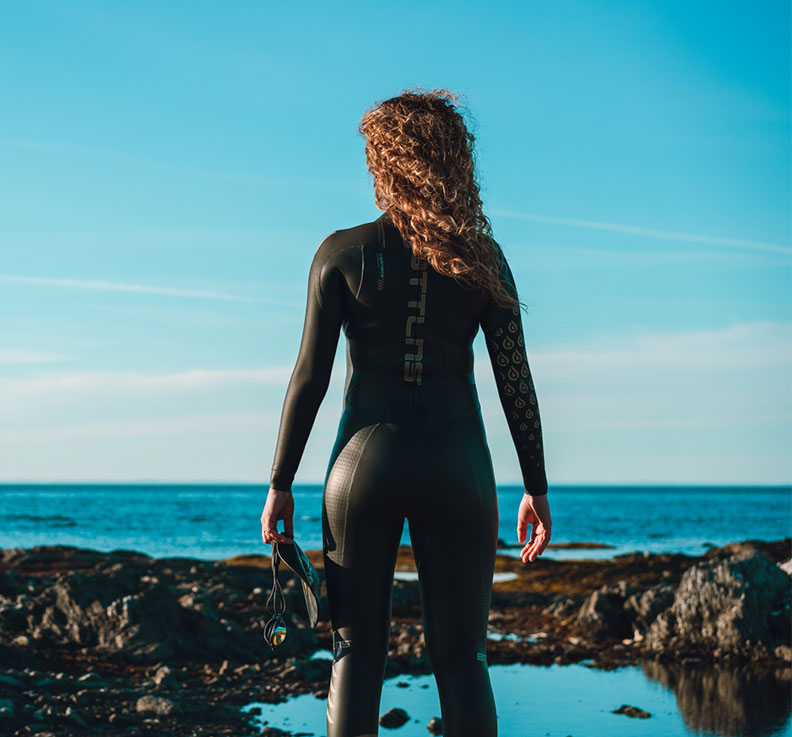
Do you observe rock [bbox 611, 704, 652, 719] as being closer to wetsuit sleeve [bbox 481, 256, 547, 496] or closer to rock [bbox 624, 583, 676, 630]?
rock [bbox 624, 583, 676, 630]

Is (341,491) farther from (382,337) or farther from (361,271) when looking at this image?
(361,271)

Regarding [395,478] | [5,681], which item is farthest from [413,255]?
[5,681]

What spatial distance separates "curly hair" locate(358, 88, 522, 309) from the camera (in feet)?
12.0

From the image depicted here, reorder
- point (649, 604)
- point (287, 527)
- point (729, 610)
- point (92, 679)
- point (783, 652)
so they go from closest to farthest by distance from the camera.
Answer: point (287, 527) → point (92, 679) → point (783, 652) → point (729, 610) → point (649, 604)

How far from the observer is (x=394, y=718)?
20.5 feet

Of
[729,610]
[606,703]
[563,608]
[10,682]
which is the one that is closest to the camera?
[10,682]

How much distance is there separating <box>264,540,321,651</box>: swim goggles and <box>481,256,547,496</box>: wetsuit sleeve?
0.98m

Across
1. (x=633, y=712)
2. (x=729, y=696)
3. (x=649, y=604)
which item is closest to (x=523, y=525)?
(x=633, y=712)

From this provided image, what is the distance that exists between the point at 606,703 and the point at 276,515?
4.27m

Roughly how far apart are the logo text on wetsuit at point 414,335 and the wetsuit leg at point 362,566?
244mm

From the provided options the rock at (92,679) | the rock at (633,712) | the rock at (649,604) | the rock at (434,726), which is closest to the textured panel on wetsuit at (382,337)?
the rock at (434,726)

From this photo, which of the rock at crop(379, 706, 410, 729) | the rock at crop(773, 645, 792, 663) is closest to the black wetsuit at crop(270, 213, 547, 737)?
the rock at crop(379, 706, 410, 729)

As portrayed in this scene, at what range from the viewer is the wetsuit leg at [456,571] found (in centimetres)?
355

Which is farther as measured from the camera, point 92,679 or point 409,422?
point 92,679
